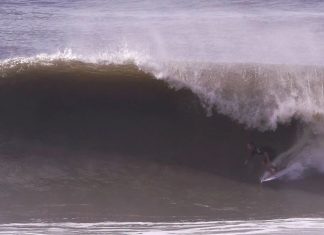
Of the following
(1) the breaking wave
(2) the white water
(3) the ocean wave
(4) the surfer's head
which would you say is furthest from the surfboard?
(2) the white water

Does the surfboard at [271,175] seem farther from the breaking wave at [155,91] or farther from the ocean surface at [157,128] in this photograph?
the breaking wave at [155,91]

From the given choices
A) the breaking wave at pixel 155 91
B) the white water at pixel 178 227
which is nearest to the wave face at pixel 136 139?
the breaking wave at pixel 155 91

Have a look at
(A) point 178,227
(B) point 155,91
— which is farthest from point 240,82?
(A) point 178,227

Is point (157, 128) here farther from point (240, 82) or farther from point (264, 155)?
point (264, 155)

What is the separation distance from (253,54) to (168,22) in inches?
126

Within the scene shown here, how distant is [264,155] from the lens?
10.8 metres

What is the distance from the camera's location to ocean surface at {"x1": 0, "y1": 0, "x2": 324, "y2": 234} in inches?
358

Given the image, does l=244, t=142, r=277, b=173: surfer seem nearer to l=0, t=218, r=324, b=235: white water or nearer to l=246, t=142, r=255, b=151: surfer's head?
l=246, t=142, r=255, b=151: surfer's head

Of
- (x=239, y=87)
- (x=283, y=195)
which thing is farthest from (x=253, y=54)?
(x=283, y=195)

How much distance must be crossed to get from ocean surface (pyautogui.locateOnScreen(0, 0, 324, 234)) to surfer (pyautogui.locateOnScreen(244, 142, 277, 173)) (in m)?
0.13

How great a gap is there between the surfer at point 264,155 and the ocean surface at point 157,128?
13 cm

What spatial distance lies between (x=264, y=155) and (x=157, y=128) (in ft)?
6.50

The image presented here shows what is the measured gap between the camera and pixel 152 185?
10.0 meters

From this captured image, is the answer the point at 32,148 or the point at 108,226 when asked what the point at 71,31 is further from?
the point at 108,226
